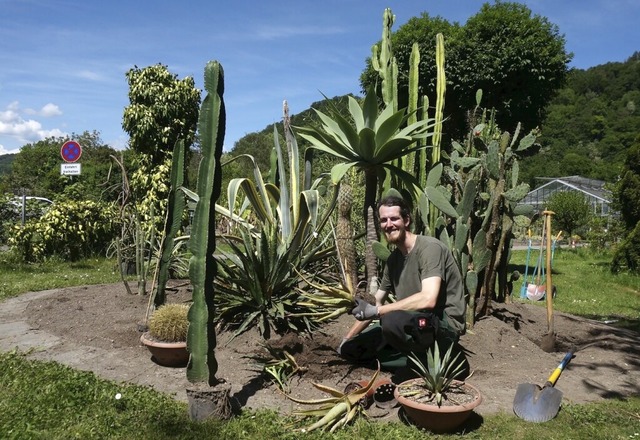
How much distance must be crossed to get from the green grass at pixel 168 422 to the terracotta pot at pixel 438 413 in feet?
0.21

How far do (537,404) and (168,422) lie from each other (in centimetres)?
224

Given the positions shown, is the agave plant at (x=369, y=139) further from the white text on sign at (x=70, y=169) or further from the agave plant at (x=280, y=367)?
the white text on sign at (x=70, y=169)

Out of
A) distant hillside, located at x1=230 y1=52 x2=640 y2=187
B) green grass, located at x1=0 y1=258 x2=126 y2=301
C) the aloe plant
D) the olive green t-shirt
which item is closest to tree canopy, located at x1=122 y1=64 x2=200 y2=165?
green grass, located at x1=0 y1=258 x2=126 y2=301

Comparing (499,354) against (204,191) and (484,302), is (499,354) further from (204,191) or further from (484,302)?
(204,191)

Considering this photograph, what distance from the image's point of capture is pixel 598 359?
457 centimetres

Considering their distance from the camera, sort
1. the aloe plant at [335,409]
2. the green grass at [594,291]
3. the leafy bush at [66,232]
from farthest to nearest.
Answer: the leafy bush at [66,232], the green grass at [594,291], the aloe plant at [335,409]

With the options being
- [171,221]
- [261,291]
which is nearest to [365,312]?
[261,291]

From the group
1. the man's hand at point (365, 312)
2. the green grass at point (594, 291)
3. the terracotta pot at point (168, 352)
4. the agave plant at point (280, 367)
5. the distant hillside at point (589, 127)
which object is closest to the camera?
the man's hand at point (365, 312)

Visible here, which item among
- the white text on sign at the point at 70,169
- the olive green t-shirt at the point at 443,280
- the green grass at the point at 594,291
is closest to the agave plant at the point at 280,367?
the olive green t-shirt at the point at 443,280

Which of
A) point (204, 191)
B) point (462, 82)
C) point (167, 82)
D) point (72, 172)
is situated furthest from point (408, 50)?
point (204, 191)

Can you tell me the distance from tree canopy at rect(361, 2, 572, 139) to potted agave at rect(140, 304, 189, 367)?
10553 mm

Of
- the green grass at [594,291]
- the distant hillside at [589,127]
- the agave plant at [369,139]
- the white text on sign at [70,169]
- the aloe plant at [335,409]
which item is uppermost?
the distant hillside at [589,127]

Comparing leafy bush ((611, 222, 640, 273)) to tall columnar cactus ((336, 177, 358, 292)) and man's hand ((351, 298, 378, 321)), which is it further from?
man's hand ((351, 298, 378, 321))

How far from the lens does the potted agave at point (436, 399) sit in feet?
9.82
